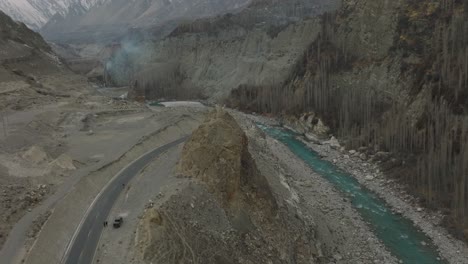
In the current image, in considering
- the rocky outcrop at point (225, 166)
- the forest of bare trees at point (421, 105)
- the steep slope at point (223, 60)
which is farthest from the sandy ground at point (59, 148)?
the steep slope at point (223, 60)

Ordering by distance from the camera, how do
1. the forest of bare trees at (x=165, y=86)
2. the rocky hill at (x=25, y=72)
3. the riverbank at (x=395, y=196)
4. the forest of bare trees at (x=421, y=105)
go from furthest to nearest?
the forest of bare trees at (x=165, y=86) < the rocky hill at (x=25, y=72) < the forest of bare trees at (x=421, y=105) < the riverbank at (x=395, y=196)


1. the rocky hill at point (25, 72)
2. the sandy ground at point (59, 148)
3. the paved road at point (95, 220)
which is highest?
the rocky hill at point (25, 72)

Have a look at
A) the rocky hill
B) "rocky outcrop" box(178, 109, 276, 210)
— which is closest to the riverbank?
"rocky outcrop" box(178, 109, 276, 210)

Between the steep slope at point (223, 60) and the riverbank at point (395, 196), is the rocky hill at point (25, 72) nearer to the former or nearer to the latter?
the steep slope at point (223, 60)

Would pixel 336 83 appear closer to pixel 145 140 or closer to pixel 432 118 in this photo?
pixel 432 118

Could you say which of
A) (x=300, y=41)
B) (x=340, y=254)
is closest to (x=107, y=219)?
(x=340, y=254)

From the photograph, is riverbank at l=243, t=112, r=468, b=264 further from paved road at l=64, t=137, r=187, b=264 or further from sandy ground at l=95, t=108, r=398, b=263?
paved road at l=64, t=137, r=187, b=264
